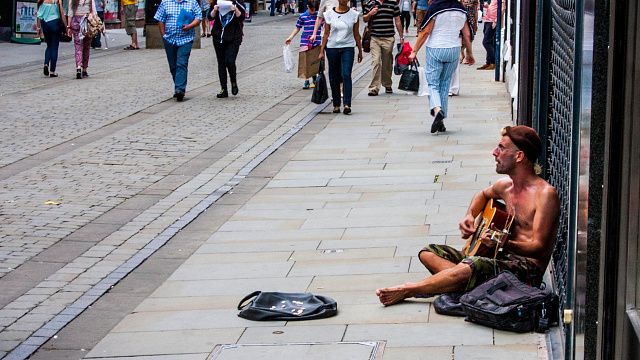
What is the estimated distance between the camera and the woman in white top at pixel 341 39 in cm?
1565

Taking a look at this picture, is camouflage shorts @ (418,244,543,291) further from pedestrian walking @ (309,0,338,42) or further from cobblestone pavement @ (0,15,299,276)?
pedestrian walking @ (309,0,338,42)

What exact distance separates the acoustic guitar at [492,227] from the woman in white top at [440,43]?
7.10 meters

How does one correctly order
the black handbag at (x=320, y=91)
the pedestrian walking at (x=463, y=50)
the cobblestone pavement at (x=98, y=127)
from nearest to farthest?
the cobblestone pavement at (x=98, y=127) → the black handbag at (x=320, y=91) → the pedestrian walking at (x=463, y=50)

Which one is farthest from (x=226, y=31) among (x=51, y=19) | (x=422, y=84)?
(x=51, y=19)

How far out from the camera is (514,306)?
594cm

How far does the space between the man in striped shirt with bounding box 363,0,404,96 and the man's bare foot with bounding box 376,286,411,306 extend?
11.7 m

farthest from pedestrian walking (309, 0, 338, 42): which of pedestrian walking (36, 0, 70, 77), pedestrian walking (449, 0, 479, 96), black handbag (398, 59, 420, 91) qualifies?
pedestrian walking (36, 0, 70, 77)

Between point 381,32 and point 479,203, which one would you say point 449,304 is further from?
point 381,32

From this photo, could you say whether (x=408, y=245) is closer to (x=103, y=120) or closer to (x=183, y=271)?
(x=183, y=271)

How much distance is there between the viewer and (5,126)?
15.3 metres

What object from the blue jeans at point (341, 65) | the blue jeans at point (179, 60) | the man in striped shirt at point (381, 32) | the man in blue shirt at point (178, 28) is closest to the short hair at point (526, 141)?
the blue jeans at point (341, 65)

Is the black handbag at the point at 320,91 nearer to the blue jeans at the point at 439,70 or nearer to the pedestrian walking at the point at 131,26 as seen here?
the blue jeans at the point at 439,70

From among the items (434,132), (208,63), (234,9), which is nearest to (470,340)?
(434,132)

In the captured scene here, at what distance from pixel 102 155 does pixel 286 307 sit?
684 centimetres
